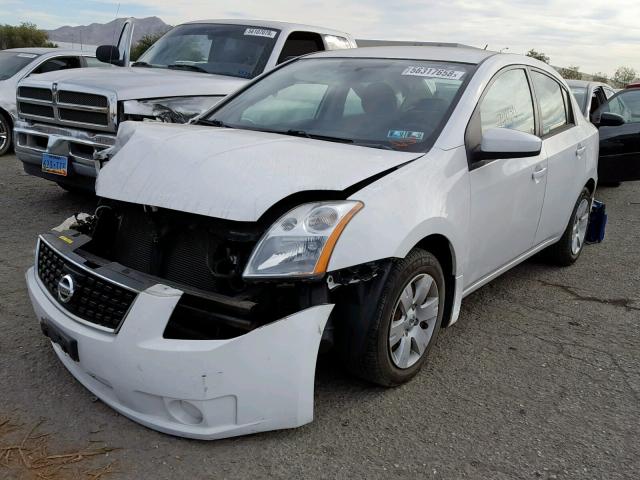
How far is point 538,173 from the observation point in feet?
13.6

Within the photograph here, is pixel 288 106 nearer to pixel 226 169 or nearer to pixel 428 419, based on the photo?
pixel 226 169

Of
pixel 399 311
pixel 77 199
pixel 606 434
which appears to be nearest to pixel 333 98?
pixel 399 311

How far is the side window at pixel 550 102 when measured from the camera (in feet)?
14.9

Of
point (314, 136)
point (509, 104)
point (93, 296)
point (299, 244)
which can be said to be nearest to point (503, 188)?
point (509, 104)

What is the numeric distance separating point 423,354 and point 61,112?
4.43 m

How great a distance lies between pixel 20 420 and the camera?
2.79 m

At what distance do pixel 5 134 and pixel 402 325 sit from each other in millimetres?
8784

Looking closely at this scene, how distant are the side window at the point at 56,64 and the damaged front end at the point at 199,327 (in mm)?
8359

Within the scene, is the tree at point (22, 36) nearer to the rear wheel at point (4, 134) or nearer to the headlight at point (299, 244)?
the rear wheel at point (4, 134)

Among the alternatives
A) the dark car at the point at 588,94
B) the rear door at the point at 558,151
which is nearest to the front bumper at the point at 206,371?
the rear door at the point at 558,151

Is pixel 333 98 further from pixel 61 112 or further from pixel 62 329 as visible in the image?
pixel 61 112

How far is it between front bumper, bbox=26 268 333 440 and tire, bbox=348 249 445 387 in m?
0.35

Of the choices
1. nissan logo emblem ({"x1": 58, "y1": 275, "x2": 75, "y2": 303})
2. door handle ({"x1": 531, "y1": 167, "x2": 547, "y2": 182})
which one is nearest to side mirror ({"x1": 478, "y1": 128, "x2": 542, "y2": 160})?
door handle ({"x1": 531, "y1": 167, "x2": 547, "y2": 182})

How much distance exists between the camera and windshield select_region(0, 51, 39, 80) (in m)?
10.1
